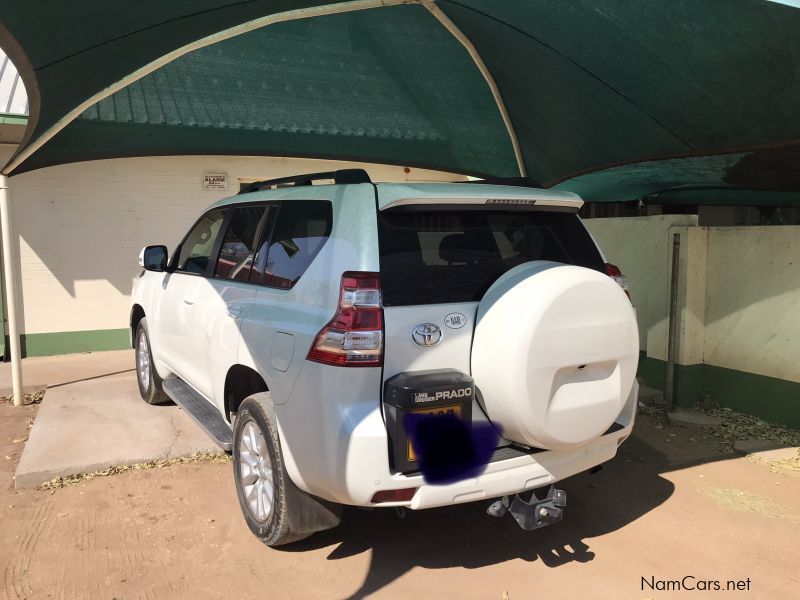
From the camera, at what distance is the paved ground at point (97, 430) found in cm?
456

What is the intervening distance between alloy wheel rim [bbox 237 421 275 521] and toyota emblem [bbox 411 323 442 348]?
106 centimetres

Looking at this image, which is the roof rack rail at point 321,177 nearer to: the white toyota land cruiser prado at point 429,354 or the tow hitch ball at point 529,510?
the white toyota land cruiser prado at point 429,354

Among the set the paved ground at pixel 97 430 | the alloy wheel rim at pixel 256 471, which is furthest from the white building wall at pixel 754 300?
the paved ground at pixel 97 430

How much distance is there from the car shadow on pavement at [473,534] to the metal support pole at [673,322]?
66.1 inches

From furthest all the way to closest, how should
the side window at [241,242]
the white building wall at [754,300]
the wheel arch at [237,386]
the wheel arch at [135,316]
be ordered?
the wheel arch at [135,316] → the white building wall at [754,300] → the side window at [241,242] → the wheel arch at [237,386]

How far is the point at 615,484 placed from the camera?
4402 millimetres

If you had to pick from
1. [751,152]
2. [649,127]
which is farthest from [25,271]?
→ [751,152]

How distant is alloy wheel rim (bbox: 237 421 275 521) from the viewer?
131 inches

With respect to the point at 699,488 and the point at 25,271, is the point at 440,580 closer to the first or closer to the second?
the point at 699,488

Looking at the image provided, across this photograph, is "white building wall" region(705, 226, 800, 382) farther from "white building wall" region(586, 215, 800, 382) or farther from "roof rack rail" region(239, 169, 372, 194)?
"roof rack rail" region(239, 169, 372, 194)

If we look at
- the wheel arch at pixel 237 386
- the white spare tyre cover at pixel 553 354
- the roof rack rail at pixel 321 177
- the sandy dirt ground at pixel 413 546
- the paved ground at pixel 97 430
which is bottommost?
the sandy dirt ground at pixel 413 546

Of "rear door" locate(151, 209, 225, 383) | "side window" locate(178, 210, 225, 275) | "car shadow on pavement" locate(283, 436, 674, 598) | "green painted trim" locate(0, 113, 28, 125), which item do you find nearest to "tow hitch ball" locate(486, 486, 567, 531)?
"car shadow on pavement" locate(283, 436, 674, 598)

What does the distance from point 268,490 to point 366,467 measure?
36.2 inches

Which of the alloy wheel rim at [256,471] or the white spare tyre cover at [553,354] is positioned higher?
the white spare tyre cover at [553,354]
